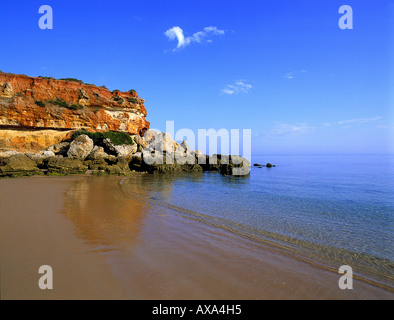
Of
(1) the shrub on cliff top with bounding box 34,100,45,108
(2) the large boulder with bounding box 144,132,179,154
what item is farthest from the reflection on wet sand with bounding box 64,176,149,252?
(1) the shrub on cliff top with bounding box 34,100,45,108

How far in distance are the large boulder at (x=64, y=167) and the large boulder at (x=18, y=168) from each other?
1.11m

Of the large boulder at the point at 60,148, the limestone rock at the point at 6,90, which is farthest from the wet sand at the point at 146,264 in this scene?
the limestone rock at the point at 6,90

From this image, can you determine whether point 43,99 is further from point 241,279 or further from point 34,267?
point 241,279

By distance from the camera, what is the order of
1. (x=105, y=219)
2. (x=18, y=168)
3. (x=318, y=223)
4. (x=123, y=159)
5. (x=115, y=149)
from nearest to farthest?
(x=105, y=219) < (x=318, y=223) < (x=18, y=168) < (x=123, y=159) < (x=115, y=149)

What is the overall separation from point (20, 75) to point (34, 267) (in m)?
41.0

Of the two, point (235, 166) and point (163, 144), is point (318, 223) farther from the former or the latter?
point (163, 144)

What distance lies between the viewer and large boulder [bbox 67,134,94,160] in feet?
86.0

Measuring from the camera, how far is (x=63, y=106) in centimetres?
3359

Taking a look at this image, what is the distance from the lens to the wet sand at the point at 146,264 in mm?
3263

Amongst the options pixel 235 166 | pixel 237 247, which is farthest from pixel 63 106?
pixel 237 247

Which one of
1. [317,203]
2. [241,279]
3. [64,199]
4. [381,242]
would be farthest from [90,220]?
[317,203]

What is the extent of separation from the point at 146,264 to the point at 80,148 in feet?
86.1
